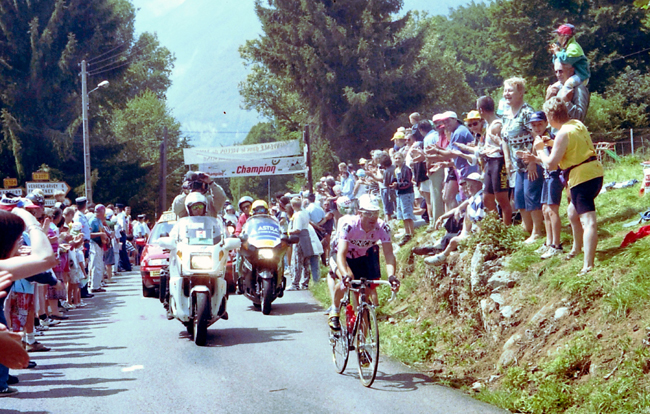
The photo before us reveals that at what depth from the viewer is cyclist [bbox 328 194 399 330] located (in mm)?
8852

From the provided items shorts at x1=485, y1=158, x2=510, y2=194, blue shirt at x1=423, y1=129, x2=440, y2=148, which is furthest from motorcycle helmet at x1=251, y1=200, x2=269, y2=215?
shorts at x1=485, y1=158, x2=510, y2=194

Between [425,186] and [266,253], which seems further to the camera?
[425,186]

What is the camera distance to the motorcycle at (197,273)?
1080cm

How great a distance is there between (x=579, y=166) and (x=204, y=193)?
5844 mm

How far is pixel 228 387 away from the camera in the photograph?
8234mm

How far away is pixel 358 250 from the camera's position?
9289mm

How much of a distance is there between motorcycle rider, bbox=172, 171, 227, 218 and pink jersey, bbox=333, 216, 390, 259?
3.50m

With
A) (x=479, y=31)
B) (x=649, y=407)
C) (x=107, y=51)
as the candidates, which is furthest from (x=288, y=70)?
(x=479, y=31)

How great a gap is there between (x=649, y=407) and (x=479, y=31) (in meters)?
82.0

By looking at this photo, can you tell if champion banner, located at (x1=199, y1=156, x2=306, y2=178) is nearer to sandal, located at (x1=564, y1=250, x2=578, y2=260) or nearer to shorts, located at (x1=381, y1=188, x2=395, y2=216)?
shorts, located at (x1=381, y1=188, x2=395, y2=216)

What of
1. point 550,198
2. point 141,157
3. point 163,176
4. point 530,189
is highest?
point 141,157

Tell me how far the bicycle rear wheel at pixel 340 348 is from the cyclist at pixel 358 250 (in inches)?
4.0

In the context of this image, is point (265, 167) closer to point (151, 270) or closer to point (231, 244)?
point (151, 270)

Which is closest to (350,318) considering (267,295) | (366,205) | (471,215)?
(366,205)
